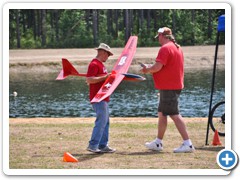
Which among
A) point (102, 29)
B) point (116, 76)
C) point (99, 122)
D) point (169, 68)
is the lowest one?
point (102, 29)

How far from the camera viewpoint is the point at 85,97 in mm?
22156

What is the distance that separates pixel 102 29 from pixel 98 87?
31181mm

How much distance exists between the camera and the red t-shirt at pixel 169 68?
29.7 ft

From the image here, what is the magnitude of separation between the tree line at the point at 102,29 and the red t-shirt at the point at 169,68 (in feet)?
54.5

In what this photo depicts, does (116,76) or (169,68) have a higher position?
(169,68)

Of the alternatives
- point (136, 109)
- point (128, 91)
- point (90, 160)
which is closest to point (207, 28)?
point (128, 91)

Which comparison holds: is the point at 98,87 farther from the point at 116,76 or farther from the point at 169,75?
the point at 169,75

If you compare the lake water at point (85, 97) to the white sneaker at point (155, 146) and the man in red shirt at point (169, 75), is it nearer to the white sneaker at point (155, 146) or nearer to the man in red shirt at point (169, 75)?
the white sneaker at point (155, 146)

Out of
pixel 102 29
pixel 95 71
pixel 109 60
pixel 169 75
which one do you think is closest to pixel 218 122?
pixel 169 75

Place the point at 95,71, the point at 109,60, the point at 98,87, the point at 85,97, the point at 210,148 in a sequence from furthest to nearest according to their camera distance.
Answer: the point at 109,60 → the point at 85,97 → the point at 210,148 → the point at 98,87 → the point at 95,71

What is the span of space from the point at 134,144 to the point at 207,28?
56.2 feet

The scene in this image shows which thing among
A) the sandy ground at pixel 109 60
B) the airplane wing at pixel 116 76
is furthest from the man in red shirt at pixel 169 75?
the sandy ground at pixel 109 60

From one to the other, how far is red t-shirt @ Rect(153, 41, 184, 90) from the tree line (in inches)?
653
